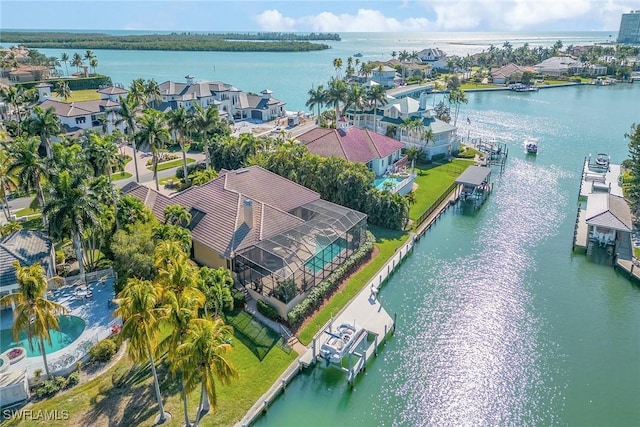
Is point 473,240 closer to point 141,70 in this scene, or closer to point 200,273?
point 200,273

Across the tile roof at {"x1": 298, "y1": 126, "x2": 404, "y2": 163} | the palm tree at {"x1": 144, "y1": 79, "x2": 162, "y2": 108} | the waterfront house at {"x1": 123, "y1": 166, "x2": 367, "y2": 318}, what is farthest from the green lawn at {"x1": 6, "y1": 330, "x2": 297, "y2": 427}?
the palm tree at {"x1": 144, "y1": 79, "x2": 162, "y2": 108}

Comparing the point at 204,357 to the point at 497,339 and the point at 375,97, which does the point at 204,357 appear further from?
the point at 375,97

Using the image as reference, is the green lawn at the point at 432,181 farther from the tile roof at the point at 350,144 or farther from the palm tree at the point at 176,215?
the palm tree at the point at 176,215

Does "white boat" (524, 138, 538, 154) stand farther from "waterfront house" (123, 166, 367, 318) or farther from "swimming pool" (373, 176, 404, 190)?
"waterfront house" (123, 166, 367, 318)

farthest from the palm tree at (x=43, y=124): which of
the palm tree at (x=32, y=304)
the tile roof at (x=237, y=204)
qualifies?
the palm tree at (x=32, y=304)

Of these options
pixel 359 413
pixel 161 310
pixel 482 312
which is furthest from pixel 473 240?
pixel 161 310

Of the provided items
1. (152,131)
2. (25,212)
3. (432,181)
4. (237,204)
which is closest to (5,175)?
(25,212)
